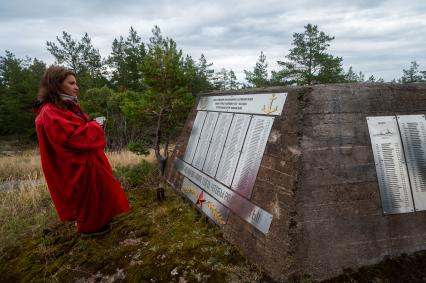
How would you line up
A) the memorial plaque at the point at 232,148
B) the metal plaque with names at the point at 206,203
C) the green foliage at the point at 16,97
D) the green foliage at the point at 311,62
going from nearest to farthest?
the metal plaque with names at the point at 206,203 < the memorial plaque at the point at 232,148 < the green foliage at the point at 311,62 < the green foliage at the point at 16,97

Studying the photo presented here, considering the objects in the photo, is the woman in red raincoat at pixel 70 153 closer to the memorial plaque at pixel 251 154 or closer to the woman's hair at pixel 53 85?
the woman's hair at pixel 53 85

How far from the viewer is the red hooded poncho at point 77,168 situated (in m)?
3.71

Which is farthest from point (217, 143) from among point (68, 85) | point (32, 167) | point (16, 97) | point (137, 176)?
point (16, 97)

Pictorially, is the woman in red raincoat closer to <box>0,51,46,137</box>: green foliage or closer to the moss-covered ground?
the moss-covered ground

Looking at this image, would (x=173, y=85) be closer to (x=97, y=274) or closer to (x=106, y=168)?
(x=106, y=168)

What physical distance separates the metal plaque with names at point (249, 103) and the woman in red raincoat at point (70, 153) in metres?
2.16

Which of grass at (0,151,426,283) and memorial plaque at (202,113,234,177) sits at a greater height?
memorial plaque at (202,113,234,177)

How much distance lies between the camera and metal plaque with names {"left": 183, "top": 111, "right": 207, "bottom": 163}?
6.06m

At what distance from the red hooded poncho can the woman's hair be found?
98 millimetres

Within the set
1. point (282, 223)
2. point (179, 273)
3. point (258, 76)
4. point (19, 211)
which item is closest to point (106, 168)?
point (179, 273)

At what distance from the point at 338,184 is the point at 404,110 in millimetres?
1329

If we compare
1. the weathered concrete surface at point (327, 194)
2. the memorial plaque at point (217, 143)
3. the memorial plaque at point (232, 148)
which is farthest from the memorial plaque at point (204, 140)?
the weathered concrete surface at point (327, 194)

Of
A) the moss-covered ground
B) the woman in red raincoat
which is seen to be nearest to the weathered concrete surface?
the moss-covered ground

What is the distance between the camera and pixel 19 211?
255 inches
